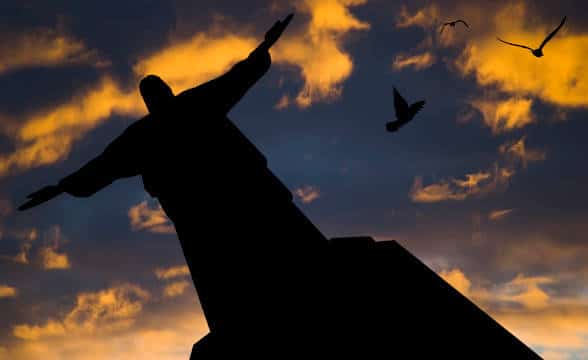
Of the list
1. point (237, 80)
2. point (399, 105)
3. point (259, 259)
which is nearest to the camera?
point (259, 259)

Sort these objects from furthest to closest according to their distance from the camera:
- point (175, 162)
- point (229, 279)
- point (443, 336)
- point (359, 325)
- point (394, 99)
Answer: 1. point (394, 99)
2. point (175, 162)
3. point (229, 279)
4. point (359, 325)
5. point (443, 336)

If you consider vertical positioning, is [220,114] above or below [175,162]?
above

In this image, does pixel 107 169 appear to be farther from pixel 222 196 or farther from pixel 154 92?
pixel 222 196

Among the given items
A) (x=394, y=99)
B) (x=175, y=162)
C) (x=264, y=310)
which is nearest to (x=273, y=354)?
(x=264, y=310)

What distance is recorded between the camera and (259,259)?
14.9ft

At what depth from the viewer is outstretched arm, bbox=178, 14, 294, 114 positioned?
521cm

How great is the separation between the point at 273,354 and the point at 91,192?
2656 mm

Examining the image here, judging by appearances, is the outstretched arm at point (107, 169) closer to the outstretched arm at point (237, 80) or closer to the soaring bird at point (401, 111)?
the outstretched arm at point (237, 80)

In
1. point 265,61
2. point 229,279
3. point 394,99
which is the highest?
point 394,99

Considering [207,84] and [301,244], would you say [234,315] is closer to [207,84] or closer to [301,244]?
[301,244]

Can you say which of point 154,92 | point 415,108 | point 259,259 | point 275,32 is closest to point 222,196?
point 259,259

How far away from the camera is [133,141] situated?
17.2 ft

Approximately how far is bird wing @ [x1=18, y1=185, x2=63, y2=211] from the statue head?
4.22 ft

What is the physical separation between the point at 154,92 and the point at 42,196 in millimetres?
1588
